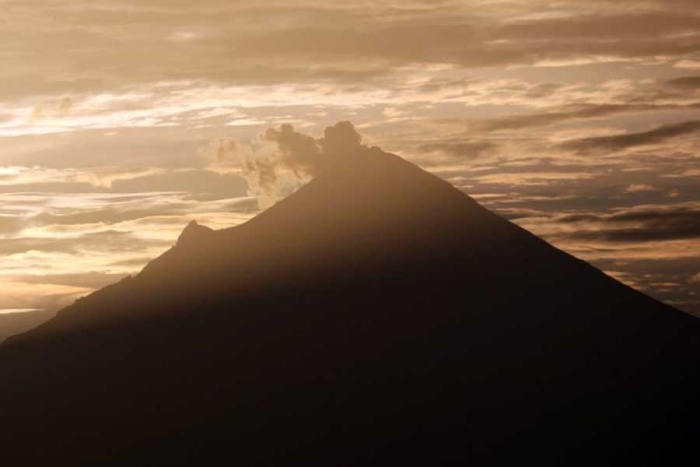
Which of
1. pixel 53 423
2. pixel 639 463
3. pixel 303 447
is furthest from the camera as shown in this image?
pixel 53 423

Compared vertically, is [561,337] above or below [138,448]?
above

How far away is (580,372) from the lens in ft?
625

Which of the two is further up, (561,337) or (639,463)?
(561,337)

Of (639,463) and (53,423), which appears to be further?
(53,423)

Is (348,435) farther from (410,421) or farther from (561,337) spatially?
(561,337)

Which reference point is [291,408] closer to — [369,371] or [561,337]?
[369,371]

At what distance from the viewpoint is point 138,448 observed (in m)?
191

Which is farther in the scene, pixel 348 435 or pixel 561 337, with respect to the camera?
pixel 561 337

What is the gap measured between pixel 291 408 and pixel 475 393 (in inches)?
1050

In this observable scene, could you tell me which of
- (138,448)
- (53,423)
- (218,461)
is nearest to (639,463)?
(218,461)

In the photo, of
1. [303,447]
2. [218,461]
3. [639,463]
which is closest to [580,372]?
[639,463]

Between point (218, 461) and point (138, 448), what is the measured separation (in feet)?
45.9

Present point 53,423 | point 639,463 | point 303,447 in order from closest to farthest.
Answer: point 639,463, point 303,447, point 53,423

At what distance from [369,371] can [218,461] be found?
2675 cm
